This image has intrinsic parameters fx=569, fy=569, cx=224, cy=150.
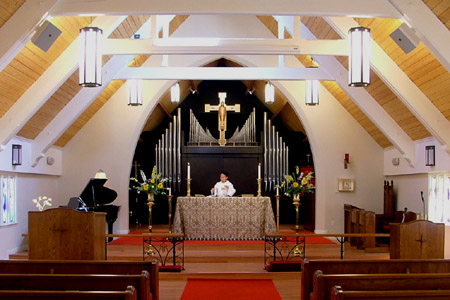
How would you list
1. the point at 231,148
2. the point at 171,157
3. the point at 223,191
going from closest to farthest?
the point at 223,191 → the point at 171,157 → the point at 231,148

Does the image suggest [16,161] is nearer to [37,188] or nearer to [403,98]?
[37,188]

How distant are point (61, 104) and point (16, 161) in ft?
4.25

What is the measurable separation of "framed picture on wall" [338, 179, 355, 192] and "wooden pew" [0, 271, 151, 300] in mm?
8114

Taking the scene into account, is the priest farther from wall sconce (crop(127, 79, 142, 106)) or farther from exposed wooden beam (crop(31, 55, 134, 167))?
exposed wooden beam (crop(31, 55, 134, 167))

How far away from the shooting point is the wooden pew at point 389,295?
12.4 ft

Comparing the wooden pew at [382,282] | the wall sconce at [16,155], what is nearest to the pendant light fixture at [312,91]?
the wall sconce at [16,155]

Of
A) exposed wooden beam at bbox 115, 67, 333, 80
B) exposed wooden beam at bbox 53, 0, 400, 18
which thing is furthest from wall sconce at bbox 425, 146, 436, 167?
exposed wooden beam at bbox 53, 0, 400, 18

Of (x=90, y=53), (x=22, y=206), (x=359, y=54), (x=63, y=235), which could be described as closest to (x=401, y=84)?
(x=359, y=54)

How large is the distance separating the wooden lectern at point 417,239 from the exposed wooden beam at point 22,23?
484cm

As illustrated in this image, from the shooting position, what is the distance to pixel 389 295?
379cm

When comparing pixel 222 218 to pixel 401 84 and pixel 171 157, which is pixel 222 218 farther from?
pixel 171 157

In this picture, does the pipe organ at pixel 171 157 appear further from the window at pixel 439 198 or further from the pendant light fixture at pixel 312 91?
the window at pixel 439 198

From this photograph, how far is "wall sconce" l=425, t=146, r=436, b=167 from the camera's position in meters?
9.46

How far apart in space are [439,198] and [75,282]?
23.4 feet
